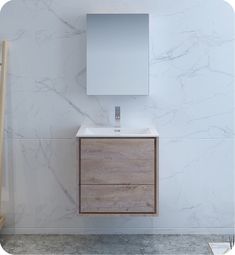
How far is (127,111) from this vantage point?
3.13 metres

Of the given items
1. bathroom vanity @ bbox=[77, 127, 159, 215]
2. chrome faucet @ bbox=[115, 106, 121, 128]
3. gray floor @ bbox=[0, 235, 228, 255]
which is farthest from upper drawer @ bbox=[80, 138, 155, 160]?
gray floor @ bbox=[0, 235, 228, 255]

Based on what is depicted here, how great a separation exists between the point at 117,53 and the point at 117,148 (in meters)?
0.67

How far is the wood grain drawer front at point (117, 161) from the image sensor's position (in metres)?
2.74

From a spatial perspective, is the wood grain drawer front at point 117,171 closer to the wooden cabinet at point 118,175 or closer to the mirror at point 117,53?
the wooden cabinet at point 118,175

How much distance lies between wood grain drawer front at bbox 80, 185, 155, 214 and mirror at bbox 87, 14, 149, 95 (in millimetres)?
647

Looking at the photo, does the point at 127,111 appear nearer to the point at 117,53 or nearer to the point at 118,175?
the point at 117,53

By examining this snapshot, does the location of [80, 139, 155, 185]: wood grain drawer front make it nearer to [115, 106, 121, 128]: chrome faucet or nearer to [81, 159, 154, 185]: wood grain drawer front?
[81, 159, 154, 185]: wood grain drawer front

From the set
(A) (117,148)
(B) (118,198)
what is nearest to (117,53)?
(A) (117,148)

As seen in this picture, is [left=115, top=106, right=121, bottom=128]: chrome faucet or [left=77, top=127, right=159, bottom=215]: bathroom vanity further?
[left=115, top=106, right=121, bottom=128]: chrome faucet

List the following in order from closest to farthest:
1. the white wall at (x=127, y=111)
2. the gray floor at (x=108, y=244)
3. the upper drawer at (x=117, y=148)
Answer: the upper drawer at (x=117, y=148)
the gray floor at (x=108, y=244)
the white wall at (x=127, y=111)

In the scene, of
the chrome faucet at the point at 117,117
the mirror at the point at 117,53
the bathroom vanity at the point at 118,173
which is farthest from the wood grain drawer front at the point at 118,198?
the mirror at the point at 117,53

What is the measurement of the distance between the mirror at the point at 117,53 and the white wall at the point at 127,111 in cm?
8

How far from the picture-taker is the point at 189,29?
10.1 ft

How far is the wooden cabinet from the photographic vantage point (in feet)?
9.00
